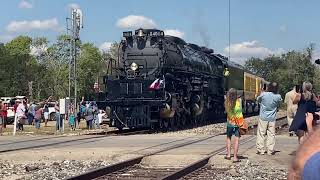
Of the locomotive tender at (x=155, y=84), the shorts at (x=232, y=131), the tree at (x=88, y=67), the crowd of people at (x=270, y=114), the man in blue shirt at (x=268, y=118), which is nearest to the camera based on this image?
the crowd of people at (x=270, y=114)

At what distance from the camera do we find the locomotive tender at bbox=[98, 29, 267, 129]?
22.0 meters

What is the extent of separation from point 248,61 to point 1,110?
338 ft

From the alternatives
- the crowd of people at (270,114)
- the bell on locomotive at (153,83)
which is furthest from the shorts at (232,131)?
the bell on locomotive at (153,83)

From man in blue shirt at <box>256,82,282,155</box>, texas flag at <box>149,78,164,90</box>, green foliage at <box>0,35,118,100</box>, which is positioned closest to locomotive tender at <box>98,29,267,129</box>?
texas flag at <box>149,78,164,90</box>

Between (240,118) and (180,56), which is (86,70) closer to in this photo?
(180,56)

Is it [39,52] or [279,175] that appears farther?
[39,52]

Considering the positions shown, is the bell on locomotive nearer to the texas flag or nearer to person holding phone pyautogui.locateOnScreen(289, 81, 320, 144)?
the texas flag

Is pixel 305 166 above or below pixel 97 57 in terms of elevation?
below

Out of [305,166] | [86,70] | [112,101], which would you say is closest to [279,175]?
[305,166]

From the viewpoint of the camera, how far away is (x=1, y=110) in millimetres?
24688

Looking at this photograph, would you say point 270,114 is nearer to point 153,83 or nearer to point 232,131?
point 232,131

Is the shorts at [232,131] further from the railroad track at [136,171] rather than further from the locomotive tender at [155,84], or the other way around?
the locomotive tender at [155,84]

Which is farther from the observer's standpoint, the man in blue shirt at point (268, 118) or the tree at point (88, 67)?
the tree at point (88, 67)

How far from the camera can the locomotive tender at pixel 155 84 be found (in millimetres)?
22016
